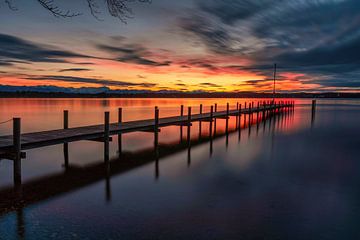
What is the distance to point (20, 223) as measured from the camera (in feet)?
22.7

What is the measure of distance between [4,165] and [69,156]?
10.5ft

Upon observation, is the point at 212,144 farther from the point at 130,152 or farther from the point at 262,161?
the point at 130,152

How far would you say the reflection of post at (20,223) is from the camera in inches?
251

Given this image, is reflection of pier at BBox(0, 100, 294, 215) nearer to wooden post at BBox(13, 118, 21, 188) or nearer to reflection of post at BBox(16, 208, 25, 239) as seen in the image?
reflection of post at BBox(16, 208, 25, 239)

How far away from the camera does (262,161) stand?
599 inches

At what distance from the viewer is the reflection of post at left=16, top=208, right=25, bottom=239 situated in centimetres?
637

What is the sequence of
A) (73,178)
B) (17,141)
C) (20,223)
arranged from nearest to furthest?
(20,223)
(17,141)
(73,178)

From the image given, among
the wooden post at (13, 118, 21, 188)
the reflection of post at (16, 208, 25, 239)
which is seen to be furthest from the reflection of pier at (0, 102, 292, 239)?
the wooden post at (13, 118, 21, 188)

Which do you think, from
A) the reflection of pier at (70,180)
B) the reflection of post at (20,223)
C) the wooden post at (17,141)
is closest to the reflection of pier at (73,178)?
the reflection of pier at (70,180)

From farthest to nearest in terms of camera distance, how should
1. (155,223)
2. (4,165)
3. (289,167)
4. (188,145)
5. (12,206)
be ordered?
(188,145)
(289,167)
(4,165)
(12,206)
(155,223)

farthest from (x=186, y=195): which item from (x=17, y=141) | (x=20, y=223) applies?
(x=17, y=141)

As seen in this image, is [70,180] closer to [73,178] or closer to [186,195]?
[73,178]

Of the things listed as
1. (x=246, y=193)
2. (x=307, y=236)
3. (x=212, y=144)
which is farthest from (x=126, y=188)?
(x=212, y=144)

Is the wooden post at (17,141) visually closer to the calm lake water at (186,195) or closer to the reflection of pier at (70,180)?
the reflection of pier at (70,180)
